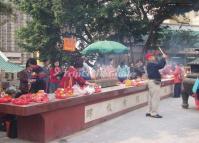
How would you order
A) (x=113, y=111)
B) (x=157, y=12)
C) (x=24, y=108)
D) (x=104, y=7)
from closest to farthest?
(x=24, y=108)
(x=113, y=111)
(x=104, y=7)
(x=157, y=12)

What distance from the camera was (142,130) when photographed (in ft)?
31.9

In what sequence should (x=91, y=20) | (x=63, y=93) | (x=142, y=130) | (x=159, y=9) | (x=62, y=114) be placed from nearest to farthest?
(x=62, y=114)
(x=63, y=93)
(x=142, y=130)
(x=91, y=20)
(x=159, y=9)

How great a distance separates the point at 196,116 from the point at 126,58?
15.3 meters

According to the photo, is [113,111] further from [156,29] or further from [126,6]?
[156,29]

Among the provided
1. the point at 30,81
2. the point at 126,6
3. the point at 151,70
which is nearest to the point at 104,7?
the point at 126,6

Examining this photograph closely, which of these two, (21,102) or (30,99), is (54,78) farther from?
(21,102)

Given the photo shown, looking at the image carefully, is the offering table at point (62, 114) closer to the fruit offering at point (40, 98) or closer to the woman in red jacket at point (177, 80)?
the fruit offering at point (40, 98)

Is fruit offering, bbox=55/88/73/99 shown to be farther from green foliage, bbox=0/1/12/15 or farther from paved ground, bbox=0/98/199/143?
green foliage, bbox=0/1/12/15

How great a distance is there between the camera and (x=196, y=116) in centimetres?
1168

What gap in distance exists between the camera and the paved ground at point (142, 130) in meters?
8.70

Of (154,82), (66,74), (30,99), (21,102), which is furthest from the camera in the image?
(154,82)

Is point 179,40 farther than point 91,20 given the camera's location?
Yes

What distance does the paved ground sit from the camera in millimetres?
8695

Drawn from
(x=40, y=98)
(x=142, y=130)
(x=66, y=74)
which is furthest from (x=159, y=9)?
(x=40, y=98)
